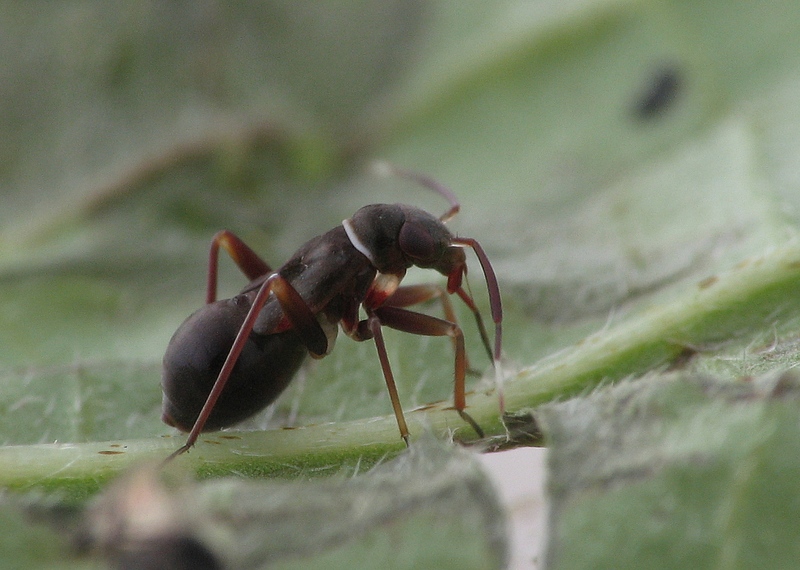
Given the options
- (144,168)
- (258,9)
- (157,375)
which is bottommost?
(157,375)

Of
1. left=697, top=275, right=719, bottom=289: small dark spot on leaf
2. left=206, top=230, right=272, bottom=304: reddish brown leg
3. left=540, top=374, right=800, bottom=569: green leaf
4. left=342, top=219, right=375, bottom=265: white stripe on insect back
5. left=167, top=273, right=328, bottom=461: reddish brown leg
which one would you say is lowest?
left=540, top=374, right=800, bottom=569: green leaf

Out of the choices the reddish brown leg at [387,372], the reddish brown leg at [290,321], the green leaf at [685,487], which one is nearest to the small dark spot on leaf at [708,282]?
the green leaf at [685,487]

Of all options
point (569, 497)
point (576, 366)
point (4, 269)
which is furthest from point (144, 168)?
point (569, 497)

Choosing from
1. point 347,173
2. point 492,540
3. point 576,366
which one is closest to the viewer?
point 492,540

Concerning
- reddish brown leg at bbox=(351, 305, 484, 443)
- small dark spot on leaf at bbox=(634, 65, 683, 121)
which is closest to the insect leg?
reddish brown leg at bbox=(351, 305, 484, 443)

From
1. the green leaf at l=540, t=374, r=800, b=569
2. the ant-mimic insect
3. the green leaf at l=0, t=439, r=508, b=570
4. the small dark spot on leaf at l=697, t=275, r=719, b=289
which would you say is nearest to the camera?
the green leaf at l=0, t=439, r=508, b=570

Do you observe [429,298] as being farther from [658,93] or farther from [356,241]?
[658,93]

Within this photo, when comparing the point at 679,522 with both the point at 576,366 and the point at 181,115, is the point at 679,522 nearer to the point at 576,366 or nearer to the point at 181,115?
the point at 576,366

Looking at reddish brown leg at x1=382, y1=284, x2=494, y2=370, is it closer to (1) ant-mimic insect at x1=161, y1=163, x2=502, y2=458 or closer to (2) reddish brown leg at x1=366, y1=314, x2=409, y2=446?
(1) ant-mimic insect at x1=161, y1=163, x2=502, y2=458
